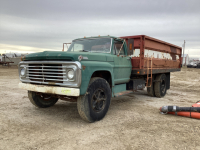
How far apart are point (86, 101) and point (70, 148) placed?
3.77 ft

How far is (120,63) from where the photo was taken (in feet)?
17.2

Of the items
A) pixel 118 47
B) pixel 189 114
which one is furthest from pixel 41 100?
pixel 189 114

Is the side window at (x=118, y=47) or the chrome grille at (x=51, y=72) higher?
the side window at (x=118, y=47)

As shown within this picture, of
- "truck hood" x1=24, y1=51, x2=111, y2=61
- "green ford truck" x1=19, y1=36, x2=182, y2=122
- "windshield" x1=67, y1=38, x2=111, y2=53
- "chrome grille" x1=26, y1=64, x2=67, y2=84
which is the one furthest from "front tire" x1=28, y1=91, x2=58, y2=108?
"windshield" x1=67, y1=38, x2=111, y2=53

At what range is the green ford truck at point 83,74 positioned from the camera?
3.72 m

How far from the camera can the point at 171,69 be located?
8.70m

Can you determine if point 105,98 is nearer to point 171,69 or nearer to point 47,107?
point 47,107

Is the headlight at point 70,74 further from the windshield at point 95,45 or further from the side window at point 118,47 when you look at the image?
the side window at point 118,47

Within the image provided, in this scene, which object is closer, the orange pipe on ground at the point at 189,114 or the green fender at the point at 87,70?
the green fender at the point at 87,70

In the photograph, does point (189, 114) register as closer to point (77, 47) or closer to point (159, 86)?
point (159, 86)

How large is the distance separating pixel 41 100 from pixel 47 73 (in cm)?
159

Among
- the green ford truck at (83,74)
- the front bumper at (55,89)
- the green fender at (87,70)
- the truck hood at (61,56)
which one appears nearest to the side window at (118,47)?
the green ford truck at (83,74)

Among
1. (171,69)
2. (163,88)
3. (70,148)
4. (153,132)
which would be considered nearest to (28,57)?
(70,148)

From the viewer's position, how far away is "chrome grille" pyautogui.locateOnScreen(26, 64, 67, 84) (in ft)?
12.6
